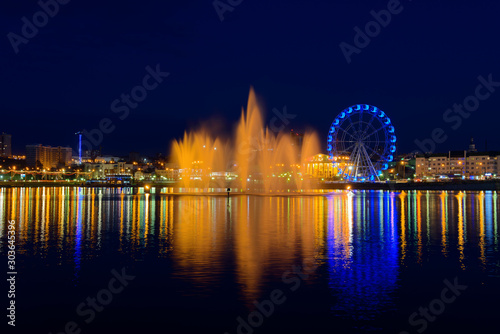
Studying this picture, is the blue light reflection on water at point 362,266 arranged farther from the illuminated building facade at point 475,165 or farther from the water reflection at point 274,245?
the illuminated building facade at point 475,165

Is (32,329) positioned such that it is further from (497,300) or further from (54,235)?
(54,235)

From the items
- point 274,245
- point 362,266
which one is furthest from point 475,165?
point 362,266

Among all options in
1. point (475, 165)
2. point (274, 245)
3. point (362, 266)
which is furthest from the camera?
point (475, 165)

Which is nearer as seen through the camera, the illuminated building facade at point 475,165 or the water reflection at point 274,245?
the water reflection at point 274,245

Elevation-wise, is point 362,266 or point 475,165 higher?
point 475,165

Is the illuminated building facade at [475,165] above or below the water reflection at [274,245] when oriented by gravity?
above

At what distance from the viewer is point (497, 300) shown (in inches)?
527

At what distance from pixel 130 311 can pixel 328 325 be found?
460 cm

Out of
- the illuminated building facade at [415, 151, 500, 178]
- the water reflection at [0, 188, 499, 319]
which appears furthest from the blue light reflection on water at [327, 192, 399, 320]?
the illuminated building facade at [415, 151, 500, 178]

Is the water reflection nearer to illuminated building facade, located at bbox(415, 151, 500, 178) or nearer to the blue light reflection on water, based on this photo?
the blue light reflection on water

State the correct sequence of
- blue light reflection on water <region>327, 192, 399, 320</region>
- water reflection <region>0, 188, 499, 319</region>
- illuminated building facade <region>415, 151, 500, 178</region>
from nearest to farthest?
blue light reflection on water <region>327, 192, 399, 320</region>
water reflection <region>0, 188, 499, 319</region>
illuminated building facade <region>415, 151, 500, 178</region>

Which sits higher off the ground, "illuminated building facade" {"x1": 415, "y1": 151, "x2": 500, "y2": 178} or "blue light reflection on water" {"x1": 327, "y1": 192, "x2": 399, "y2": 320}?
"illuminated building facade" {"x1": 415, "y1": 151, "x2": 500, "y2": 178}

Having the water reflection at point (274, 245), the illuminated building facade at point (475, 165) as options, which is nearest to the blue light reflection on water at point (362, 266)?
the water reflection at point (274, 245)

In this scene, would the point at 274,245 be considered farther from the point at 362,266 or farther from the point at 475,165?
the point at 475,165
